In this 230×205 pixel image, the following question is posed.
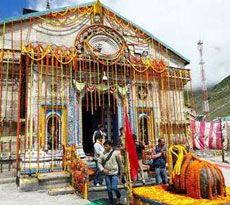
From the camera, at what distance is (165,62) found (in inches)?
643

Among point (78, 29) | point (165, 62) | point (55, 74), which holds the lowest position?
point (55, 74)

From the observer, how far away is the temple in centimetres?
1211

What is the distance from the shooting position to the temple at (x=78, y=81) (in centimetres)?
1211

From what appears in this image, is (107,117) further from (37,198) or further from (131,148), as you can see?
(131,148)

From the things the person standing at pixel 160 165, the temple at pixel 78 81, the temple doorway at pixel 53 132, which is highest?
the temple at pixel 78 81

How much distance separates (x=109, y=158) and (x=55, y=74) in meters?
6.24

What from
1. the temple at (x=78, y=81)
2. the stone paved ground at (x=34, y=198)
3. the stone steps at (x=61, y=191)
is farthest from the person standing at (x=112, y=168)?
the temple at (x=78, y=81)

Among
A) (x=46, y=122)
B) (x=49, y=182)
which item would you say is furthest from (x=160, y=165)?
(x=46, y=122)

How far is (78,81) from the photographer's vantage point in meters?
13.3

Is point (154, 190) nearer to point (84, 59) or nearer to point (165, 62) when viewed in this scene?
point (84, 59)

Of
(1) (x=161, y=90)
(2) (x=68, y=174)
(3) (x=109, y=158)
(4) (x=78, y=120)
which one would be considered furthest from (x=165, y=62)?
(3) (x=109, y=158)

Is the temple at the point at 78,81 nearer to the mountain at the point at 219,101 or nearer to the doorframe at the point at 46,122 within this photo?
the doorframe at the point at 46,122

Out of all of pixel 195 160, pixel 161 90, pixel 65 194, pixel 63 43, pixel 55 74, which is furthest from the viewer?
pixel 161 90

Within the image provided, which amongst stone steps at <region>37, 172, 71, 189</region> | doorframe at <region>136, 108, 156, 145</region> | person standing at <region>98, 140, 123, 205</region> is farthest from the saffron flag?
doorframe at <region>136, 108, 156, 145</region>
